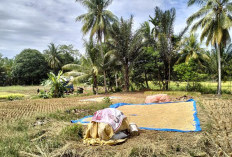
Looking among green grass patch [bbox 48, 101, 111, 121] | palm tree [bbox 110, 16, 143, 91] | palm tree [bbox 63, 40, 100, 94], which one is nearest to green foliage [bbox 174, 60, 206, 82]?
palm tree [bbox 110, 16, 143, 91]

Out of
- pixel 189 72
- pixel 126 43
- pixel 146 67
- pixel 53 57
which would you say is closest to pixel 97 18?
pixel 126 43

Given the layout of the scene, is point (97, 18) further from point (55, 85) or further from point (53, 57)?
point (53, 57)

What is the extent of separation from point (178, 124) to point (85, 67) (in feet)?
32.5

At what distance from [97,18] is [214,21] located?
8.04 meters

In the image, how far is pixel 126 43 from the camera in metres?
13.7

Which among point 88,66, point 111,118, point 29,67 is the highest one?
point 29,67

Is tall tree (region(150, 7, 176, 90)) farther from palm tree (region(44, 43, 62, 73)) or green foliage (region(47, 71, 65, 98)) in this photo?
palm tree (region(44, 43, 62, 73))

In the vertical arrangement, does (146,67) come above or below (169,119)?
above

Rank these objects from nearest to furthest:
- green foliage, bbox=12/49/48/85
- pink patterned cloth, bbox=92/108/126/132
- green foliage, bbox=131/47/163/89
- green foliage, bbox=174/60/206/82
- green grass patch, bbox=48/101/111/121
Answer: pink patterned cloth, bbox=92/108/126/132 → green grass patch, bbox=48/101/111/121 → green foliage, bbox=174/60/206/82 → green foliage, bbox=131/47/163/89 → green foliage, bbox=12/49/48/85

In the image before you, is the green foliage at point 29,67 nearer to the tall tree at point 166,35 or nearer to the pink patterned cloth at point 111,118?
the tall tree at point 166,35

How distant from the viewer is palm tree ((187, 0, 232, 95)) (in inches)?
443

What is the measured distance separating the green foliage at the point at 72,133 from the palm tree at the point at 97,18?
403 inches

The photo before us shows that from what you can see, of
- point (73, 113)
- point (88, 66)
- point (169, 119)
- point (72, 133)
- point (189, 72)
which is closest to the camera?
point (72, 133)

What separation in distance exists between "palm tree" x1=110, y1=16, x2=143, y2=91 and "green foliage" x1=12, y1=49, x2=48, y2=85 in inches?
765
